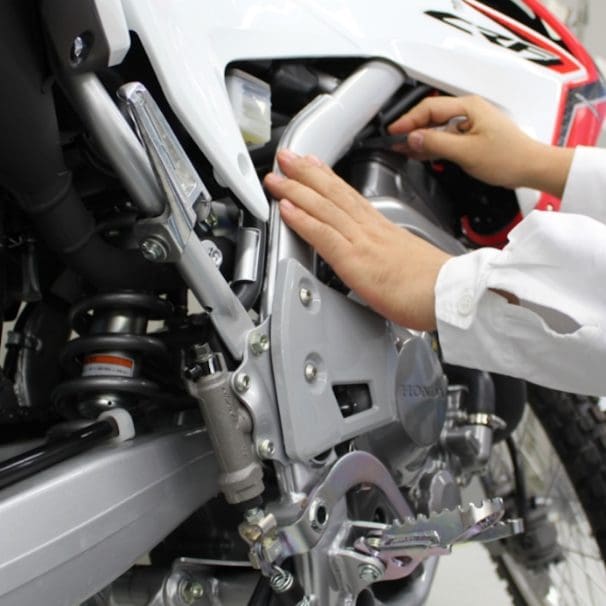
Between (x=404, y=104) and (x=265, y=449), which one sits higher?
(x=404, y=104)

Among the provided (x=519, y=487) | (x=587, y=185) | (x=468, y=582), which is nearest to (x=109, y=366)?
(x=587, y=185)

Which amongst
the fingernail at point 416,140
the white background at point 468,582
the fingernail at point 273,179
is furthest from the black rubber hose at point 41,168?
the white background at point 468,582

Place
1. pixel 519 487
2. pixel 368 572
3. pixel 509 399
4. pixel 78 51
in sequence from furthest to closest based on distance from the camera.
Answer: pixel 519 487 → pixel 509 399 → pixel 368 572 → pixel 78 51

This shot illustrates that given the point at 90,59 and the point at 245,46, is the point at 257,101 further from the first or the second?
the point at 90,59

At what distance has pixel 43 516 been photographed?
31cm

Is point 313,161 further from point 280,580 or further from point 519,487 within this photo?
point 519,487

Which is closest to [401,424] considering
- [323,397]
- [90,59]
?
[323,397]

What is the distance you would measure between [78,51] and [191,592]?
13.1 inches

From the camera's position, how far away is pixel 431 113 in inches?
26.0

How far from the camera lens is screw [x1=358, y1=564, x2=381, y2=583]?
0.42m

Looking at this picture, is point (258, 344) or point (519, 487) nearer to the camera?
point (258, 344)

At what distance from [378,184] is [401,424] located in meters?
0.24

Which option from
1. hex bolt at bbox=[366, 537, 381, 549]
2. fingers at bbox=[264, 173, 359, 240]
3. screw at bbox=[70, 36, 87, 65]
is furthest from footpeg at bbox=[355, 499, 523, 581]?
screw at bbox=[70, 36, 87, 65]

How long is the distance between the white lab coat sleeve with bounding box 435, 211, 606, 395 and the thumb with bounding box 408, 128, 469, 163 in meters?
0.22
